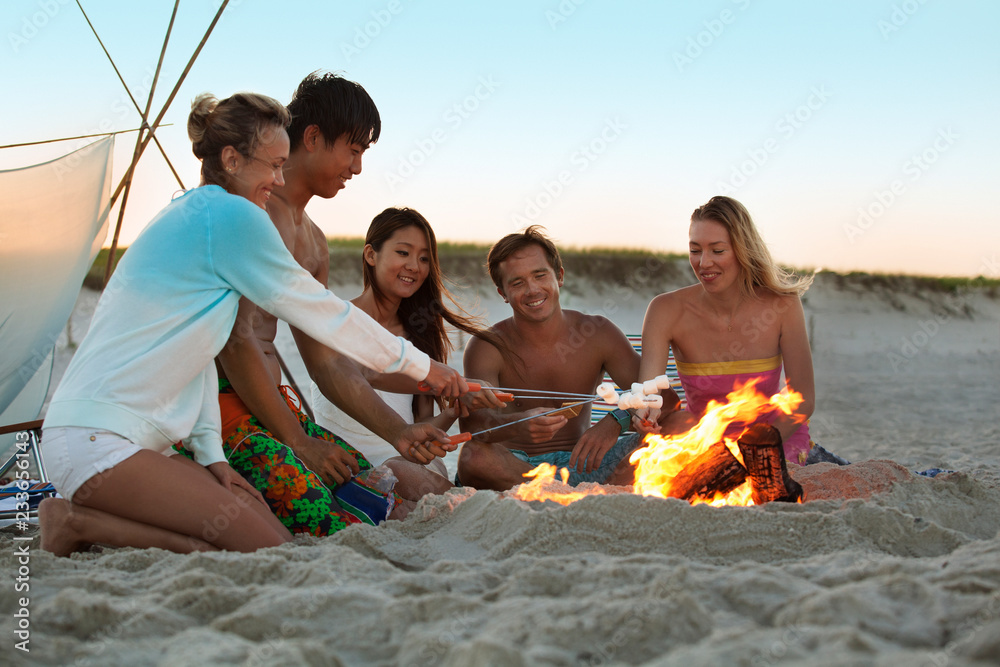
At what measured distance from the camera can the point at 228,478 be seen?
239 centimetres

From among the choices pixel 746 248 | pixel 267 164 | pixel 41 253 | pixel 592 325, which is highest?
pixel 41 253

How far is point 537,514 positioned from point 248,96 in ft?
5.41

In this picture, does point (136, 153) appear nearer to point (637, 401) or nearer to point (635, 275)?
point (637, 401)

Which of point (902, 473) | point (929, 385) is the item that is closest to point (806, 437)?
point (902, 473)

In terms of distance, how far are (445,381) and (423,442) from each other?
0.26m

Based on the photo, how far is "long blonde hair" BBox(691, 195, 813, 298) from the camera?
135 inches

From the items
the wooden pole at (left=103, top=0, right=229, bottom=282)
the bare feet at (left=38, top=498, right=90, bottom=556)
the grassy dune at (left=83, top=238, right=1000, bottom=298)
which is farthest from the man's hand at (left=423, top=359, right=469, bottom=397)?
the grassy dune at (left=83, top=238, right=1000, bottom=298)

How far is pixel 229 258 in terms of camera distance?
7.62 feet

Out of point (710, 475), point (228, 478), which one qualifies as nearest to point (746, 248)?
point (710, 475)

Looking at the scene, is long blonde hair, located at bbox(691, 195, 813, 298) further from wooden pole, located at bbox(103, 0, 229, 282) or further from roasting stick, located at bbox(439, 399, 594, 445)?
wooden pole, located at bbox(103, 0, 229, 282)

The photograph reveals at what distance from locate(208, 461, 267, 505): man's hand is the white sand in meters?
0.32

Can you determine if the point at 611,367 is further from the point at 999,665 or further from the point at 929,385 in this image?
the point at 929,385

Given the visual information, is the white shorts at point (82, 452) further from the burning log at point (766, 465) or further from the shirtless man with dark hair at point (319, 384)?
the burning log at point (766, 465)

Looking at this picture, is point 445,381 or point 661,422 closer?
point 445,381
